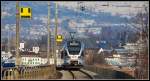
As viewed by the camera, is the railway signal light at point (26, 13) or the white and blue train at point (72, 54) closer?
the railway signal light at point (26, 13)

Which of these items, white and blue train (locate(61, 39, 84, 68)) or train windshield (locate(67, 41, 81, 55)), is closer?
white and blue train (locate(61, 39, 84, 68))

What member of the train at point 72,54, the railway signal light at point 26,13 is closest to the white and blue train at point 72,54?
the train at point 72,54

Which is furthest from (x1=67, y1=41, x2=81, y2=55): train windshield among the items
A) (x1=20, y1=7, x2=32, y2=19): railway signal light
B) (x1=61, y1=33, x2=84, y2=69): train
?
(x1=20, y1=7, x2=32, y2=19): railway signal light

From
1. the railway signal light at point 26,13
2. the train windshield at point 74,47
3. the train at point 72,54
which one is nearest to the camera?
the railway signal light at point 26,13

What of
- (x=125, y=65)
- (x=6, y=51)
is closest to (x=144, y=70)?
(x=125, y=65)

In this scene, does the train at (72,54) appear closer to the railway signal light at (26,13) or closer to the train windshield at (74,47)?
the train windshield at (74,47)

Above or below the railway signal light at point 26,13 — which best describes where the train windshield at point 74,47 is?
below

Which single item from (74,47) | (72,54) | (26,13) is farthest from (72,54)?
(26,13)

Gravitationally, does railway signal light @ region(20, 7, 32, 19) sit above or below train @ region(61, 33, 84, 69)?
above

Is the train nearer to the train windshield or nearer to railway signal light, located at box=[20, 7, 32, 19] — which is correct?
the train windshield
